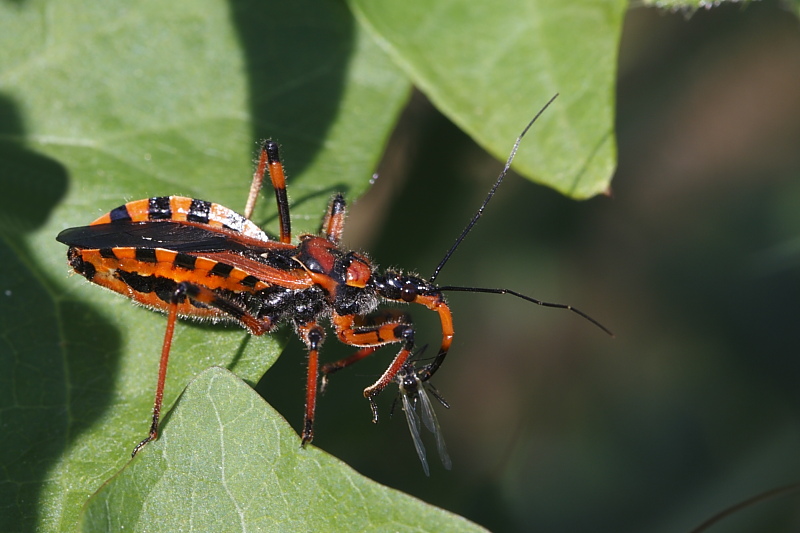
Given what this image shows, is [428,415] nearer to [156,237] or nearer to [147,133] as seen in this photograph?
[156,237]

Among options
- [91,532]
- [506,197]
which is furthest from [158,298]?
[506,197]

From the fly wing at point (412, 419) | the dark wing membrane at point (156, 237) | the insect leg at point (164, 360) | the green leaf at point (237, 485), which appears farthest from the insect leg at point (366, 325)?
the green leaf at point (237, 485)

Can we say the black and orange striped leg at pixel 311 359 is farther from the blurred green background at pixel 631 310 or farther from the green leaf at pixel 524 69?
the green leaf at pixel 524 69

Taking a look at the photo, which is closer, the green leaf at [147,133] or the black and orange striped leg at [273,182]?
the green leaf at [147,133]

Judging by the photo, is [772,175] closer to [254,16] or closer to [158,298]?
[254,16]

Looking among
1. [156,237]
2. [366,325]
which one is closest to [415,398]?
[366,325]
